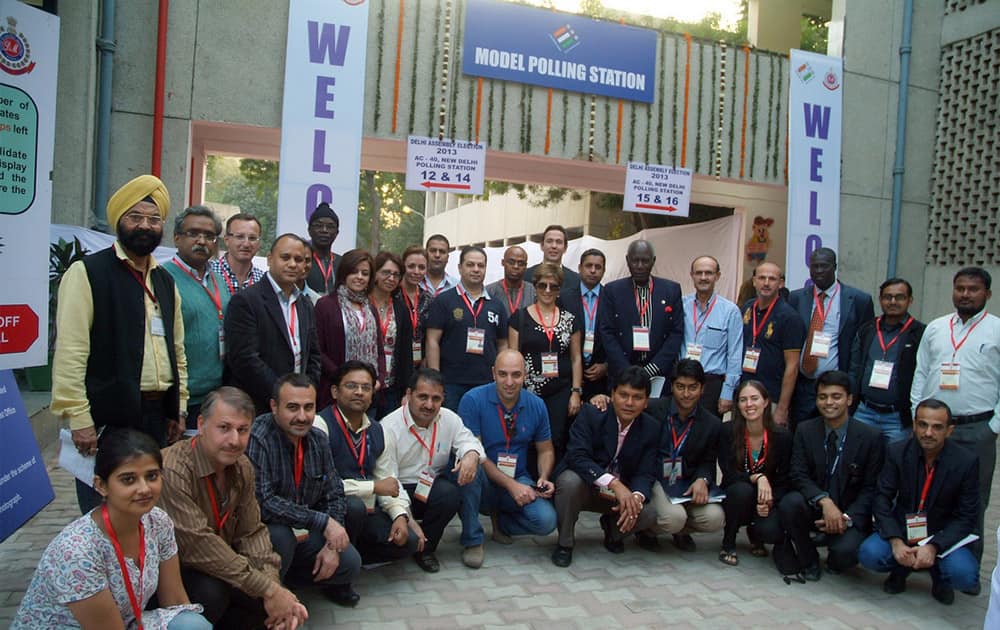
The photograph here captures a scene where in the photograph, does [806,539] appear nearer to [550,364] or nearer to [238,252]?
[550,364]

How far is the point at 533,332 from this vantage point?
4668 millimetres

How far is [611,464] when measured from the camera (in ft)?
14.0

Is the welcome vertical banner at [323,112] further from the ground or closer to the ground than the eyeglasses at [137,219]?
further from the ground

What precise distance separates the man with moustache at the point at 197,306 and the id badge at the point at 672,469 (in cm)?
252

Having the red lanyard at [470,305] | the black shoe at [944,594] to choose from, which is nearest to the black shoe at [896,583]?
the black shoe at [944,594]

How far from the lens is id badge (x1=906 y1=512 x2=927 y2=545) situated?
12.4ft

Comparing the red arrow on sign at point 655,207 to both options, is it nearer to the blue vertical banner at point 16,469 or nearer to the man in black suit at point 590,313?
the man in black suit at point 590,313

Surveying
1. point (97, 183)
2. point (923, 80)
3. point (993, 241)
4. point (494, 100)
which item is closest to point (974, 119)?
point (923, 80)

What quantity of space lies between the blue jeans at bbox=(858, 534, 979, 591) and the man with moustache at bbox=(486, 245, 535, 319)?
246 cm

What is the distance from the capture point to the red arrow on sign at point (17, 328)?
9.04 feet

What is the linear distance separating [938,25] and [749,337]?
254 inches

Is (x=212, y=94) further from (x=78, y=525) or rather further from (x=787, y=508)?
(x=787, y=508)

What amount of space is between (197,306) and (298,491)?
1015 mm

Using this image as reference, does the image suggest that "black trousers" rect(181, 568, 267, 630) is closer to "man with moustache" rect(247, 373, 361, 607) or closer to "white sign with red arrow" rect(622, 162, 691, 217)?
"man with moustache" rect(247, 373, 361, 607)
